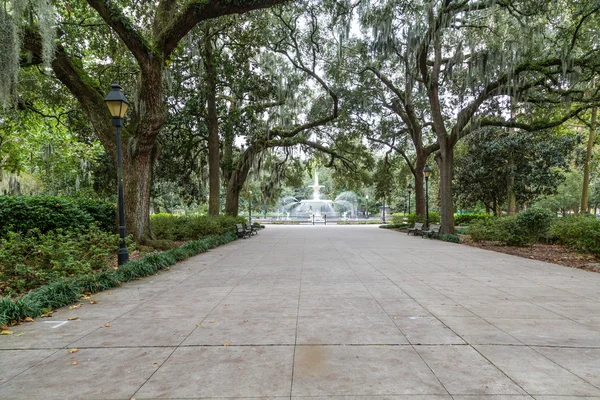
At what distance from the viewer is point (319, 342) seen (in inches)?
140

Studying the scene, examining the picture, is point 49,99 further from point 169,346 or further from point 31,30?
point 169,346

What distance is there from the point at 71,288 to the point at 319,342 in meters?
4.06

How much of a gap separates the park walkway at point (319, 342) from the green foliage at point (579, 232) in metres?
3.66

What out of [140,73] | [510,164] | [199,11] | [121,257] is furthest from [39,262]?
[510,164]

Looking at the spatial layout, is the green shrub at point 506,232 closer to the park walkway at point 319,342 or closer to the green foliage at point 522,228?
the green foliage at point 522,228

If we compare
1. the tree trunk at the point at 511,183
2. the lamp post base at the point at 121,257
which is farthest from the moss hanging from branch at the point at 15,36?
the tree trunk at the point at 511,183

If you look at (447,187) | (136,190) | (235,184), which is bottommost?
(136,190)

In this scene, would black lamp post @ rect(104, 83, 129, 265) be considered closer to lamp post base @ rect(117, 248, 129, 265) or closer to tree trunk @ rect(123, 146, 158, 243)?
lamp post base @ rect(117, 248, 129, 265)

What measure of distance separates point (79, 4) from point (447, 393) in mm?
15180

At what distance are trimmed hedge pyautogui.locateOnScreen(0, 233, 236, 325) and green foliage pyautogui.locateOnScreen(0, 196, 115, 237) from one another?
231 centimetres

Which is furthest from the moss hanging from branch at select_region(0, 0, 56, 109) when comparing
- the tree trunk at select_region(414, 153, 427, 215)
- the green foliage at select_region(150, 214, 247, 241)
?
the tree trunk at select_region(414, 153, 427, 215)

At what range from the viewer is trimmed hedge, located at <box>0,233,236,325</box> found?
439 centimetres

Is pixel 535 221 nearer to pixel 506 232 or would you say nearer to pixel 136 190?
pixel 506 232

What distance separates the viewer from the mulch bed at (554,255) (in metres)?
8.84
